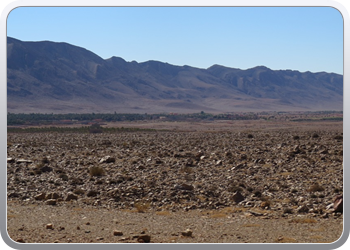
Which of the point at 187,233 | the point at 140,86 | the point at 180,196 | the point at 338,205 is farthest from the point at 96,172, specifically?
the point at 140,86

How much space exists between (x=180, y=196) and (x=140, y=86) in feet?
467

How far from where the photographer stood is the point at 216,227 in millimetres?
11008

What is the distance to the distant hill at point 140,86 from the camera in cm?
13062

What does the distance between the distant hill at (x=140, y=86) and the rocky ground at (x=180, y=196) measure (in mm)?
101438

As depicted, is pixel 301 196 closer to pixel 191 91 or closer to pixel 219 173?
pixel 219 173

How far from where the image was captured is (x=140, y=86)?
513ft

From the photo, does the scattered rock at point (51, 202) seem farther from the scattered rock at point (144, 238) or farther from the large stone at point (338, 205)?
the large stone at point (338, 205)

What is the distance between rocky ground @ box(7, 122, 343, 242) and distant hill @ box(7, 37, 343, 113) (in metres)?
101

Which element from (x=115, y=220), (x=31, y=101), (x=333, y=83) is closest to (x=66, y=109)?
(x=31, y=101)

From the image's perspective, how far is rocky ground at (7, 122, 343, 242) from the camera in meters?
10.4

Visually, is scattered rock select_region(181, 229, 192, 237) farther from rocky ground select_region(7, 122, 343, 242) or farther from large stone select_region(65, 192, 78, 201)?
large stone select_region(65, 192, 78, 201)

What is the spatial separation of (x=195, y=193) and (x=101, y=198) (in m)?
3.03

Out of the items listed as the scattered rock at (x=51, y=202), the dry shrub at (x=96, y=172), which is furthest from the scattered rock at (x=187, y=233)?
the dry shrub at (x=96, y=172)
